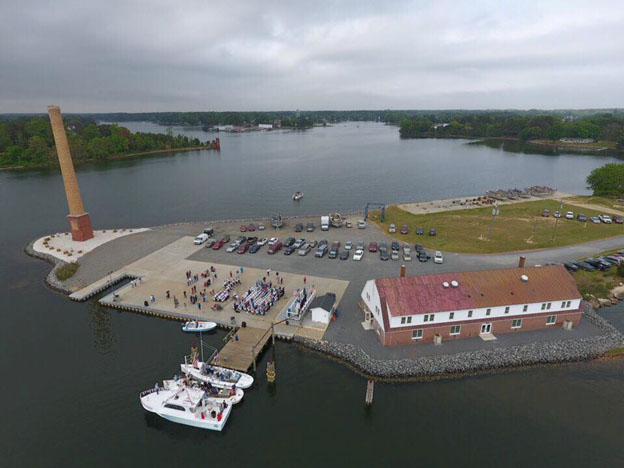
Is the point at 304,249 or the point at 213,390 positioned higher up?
the point at 304,249

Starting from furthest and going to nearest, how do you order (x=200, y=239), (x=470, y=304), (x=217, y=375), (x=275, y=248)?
(x=200, y=239) → (x=275, y=248) → (x=470, y=304) → (x=217, y=375)

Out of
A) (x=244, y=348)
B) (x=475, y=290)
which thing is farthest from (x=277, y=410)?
(x=475, y=290)

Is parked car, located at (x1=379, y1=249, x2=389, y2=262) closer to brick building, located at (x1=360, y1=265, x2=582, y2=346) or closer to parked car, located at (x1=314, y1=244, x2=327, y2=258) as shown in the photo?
parked car, located at (x1=314, y1=244, x2=327, y2=258)

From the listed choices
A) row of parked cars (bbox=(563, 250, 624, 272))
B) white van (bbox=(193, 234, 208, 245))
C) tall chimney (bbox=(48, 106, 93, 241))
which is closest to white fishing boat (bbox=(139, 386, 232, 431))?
white van (bbox=(193, 234, 208, 245))

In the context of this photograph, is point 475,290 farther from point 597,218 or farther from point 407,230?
point 597,218

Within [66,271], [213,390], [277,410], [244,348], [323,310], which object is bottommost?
[277,410]

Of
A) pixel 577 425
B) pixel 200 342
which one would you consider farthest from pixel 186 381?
pixel 577 425
